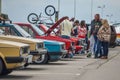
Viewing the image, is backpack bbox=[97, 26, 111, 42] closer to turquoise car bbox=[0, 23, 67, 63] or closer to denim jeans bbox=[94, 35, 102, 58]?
denim jeans bbox=[94, 35, 102, 58]

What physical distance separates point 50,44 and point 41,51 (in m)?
2.13

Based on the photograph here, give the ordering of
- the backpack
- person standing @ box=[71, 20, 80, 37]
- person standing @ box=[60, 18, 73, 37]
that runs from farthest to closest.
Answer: person standing @ box=[71, 20, 80, 37] < person standing @ box=[60, 18, 73, 37] < the backpack

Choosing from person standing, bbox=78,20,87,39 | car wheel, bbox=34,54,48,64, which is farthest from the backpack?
car wheel, bbox=34,54,48,64

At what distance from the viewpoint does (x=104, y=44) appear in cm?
2419

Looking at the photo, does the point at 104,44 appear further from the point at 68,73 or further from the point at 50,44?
the point at 68,73

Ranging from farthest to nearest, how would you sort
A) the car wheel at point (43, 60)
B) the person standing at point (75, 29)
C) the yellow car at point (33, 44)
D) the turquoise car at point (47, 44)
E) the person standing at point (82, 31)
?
the person standing at point (82, 31) → the person standing at point (75, 29) → the car wheel at point (43, 60) → the turquoise car at point (47, 44) → the yellow car at point (33, 44)

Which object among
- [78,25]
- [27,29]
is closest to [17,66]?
[27,29]

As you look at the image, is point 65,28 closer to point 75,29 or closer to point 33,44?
point 75,29

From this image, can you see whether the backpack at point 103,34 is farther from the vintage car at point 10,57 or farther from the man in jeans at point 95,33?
the vintage car at point 10,57

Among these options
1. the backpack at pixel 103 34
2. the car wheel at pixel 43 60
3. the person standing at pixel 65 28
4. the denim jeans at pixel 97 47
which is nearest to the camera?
the car wheel at pixel 43 60

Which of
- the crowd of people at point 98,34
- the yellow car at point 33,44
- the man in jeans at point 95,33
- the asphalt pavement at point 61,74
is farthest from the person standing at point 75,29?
the yellow car at point 33,44

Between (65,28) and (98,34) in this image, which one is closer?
(98,34)

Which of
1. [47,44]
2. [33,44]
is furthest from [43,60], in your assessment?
[33,44]

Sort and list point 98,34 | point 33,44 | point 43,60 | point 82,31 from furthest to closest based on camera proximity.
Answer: point 82,31 < point 98,34 < point 43,60 < point 33,44
